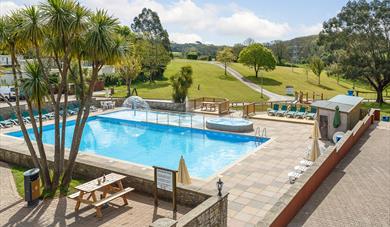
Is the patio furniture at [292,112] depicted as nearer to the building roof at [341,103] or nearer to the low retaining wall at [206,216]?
the building roof at [341,103]

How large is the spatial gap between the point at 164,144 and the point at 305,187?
35.7ft

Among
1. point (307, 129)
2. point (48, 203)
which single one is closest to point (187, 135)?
point (307, 129)

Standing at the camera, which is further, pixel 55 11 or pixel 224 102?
pixel 224 102

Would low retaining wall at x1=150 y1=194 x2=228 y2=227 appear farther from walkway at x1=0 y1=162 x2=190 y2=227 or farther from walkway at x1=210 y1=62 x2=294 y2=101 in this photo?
walkway at x1=210 y1=62 x2=294 y2=101

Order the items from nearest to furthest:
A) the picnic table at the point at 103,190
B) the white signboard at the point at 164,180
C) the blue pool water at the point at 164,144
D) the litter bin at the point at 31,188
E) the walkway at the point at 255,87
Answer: the picnic table at the point at 103,190
the white signboard at the point at 164,180
the litter bin at the point at 31,188
the blue pool water at the point at 164,144
the walkway at the point at 255,87

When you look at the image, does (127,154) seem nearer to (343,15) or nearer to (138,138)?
(138,138)

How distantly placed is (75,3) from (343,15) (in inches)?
1314

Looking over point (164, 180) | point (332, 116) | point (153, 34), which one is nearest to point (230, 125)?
point (332, 116)

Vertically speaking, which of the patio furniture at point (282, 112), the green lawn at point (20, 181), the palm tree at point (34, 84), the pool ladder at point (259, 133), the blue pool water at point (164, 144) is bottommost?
the blue pool water at point (164, 144)

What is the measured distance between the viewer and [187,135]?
20.7 metres

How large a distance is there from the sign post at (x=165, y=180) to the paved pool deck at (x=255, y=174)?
493mm

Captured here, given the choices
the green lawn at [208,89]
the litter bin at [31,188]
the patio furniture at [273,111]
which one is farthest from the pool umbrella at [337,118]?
the green lawn at [208,89]

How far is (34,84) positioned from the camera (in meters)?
10.1

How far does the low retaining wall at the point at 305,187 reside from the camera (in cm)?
753
